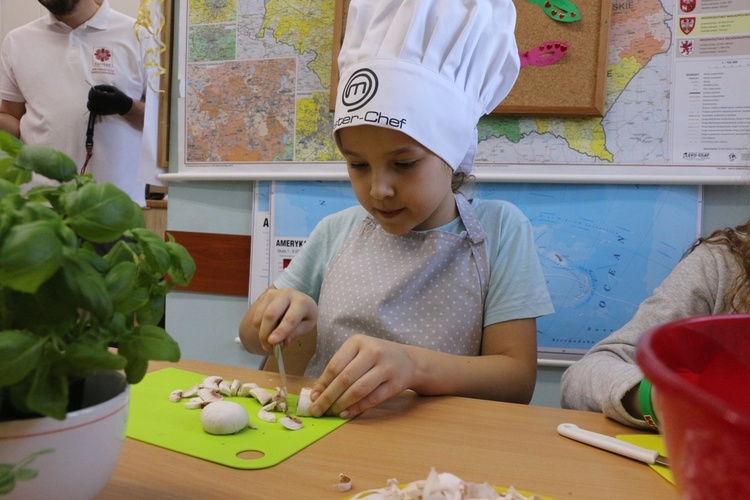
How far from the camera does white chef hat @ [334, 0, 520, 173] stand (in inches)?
35.0

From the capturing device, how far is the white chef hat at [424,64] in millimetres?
889

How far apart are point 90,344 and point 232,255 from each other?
1.45 meters

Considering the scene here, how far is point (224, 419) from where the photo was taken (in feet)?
1.89

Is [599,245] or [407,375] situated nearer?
[407,375]

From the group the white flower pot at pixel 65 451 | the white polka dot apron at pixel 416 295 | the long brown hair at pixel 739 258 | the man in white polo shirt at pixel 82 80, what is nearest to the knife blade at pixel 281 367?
the white polka dot apron at pixel 416 295

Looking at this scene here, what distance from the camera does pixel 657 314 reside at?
2.90 ft

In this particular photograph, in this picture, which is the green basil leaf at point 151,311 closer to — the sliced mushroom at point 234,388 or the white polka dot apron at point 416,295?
the sliced mushroom at point 234,388

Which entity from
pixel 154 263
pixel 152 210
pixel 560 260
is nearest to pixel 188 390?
pixel 154 263

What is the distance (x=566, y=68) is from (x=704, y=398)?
1.28 metres

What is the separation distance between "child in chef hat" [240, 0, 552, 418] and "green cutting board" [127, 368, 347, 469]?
175 millimetres

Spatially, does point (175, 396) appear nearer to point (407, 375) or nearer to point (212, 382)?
point (212, 382)

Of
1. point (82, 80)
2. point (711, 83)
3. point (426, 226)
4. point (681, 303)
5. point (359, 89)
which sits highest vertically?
point (82, 80)

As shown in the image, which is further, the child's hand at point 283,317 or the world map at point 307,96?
the world map at point 307,96

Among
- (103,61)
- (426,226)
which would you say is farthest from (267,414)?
(103,61)
